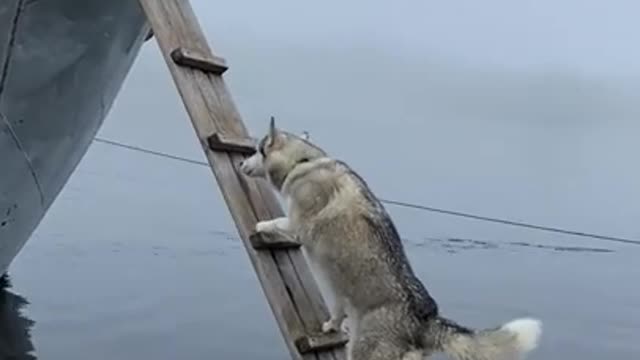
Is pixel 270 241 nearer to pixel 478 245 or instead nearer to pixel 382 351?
pixel 382 351

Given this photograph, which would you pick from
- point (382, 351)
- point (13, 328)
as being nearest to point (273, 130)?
point (382, 351)

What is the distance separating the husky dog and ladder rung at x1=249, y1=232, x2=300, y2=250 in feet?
0.31

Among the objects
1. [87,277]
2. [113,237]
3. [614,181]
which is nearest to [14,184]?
[87,277]

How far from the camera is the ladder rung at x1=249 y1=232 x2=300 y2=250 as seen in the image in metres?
5.11

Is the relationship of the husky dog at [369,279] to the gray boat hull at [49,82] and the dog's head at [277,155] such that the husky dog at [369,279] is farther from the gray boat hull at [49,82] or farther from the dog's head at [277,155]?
the gray boat hull at [49,82]

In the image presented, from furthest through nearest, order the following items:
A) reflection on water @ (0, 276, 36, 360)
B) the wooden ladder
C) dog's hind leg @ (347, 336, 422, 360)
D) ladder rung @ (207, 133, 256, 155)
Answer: reflection on water @ (0, 276, 36, 360) → ladder rung @ (207, 133, 256, 155) → the wooden ladder → dog's hind leg @ (347, 336, 422, 360)

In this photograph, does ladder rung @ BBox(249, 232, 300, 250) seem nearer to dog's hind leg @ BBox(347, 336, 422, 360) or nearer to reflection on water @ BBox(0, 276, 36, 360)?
dog's hind leg @ BBox(347, 336, 422, 360)

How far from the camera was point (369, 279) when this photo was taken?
4.58 meters

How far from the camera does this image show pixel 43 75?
22.9 feet

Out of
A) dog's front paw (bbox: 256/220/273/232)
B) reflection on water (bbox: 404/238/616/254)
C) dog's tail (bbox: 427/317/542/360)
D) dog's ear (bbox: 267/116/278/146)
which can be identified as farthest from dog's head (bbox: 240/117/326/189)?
reflection on water (bbox: 404/238/616/254)

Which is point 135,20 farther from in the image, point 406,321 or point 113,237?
point 113,237

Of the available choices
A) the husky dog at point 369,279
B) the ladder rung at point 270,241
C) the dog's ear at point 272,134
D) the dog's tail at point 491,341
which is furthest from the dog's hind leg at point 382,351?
the dog's ear at point 272,134

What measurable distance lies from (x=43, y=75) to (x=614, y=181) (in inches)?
2147

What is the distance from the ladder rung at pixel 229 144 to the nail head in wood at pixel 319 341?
39.3 inches
